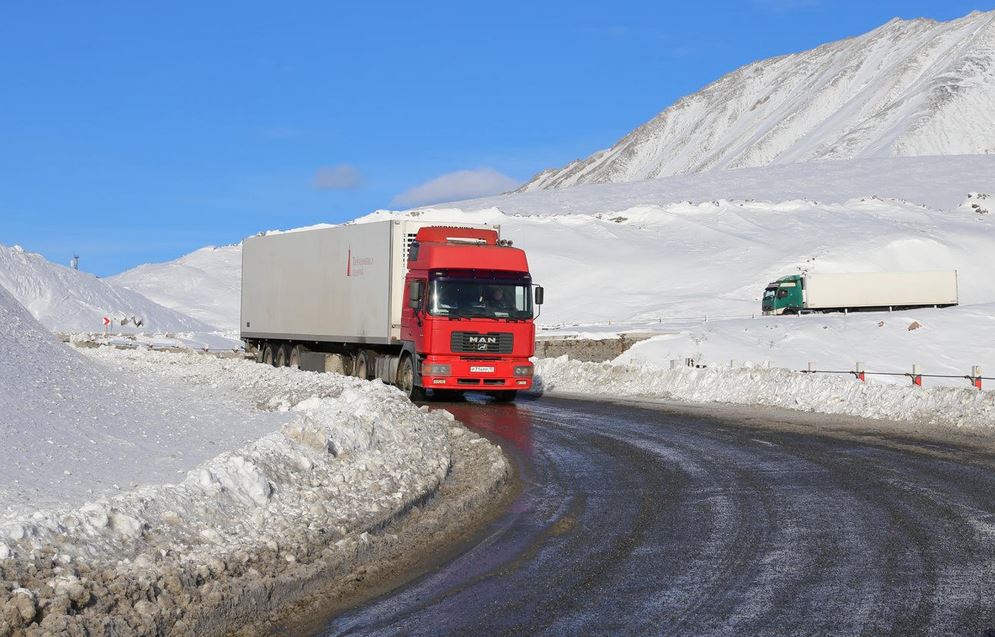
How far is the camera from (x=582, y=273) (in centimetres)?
8562

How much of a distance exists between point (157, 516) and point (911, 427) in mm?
15943

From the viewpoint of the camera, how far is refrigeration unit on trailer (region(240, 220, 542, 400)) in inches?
969

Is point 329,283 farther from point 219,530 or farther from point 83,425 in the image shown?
point 219,530

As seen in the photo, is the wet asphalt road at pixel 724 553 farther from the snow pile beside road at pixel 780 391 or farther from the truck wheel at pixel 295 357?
the truck wheel at pixel 295 357

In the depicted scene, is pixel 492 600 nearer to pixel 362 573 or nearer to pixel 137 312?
pixel 362 573

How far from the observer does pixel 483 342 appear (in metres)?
24.8

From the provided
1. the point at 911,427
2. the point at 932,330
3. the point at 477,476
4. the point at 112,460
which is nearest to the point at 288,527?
the point at 112,460

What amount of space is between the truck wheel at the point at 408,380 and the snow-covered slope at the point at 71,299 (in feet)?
143

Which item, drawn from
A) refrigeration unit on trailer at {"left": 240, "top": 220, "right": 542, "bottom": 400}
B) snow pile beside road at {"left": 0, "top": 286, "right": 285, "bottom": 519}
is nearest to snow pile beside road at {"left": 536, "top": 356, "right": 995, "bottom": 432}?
refrigeration unit on trailer at {"left": 240, "top": 220, "right": 542, "bottom": 400}

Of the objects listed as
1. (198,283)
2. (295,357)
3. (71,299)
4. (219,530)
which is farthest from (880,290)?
(198,283)

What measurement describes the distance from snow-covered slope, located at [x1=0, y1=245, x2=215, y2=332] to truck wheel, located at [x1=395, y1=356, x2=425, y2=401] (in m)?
43.6

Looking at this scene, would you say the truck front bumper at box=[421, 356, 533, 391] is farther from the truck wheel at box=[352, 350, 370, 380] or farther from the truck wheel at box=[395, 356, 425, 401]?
the truck wheel at box=[352, 350, 370, 380]

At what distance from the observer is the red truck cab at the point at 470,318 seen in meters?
24.5

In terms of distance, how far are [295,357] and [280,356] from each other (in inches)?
63.7
